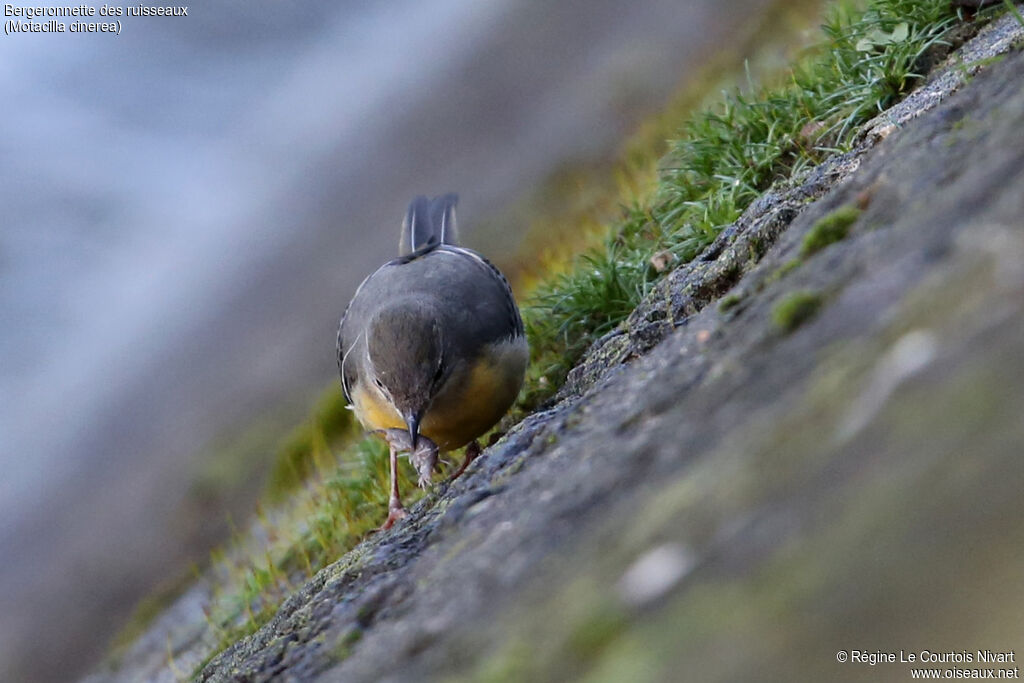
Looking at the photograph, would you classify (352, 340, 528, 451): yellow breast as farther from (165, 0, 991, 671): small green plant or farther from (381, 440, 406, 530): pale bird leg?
(165, 0, 991, 671): small green plant

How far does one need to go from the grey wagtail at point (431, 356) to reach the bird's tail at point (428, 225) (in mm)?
848

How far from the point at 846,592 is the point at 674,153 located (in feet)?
16.9

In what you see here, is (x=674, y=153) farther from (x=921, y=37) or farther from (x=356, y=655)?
(x=356, y=655)

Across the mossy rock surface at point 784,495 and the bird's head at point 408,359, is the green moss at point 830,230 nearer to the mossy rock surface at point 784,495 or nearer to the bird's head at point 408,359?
the mossy rock surface at point 784,495

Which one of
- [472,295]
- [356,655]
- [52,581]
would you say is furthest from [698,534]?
[52,581]

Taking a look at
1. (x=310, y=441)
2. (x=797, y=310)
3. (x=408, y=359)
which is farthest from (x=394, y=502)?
(x=310, y=441)

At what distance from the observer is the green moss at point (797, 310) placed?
2510 mm

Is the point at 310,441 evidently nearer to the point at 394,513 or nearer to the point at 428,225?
the point at 428,225

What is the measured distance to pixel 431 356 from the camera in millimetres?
4613

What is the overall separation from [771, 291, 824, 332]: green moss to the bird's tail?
377 centimetres

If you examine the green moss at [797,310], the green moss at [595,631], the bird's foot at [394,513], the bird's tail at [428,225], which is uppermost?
the bird's tail at [428,225]

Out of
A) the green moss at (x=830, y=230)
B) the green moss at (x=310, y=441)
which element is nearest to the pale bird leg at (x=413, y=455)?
the green moss at (x=830, y=230)

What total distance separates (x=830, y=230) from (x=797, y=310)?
497 millimetres

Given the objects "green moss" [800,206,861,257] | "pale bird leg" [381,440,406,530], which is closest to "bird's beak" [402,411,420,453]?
"pale bird leg" [381,440,406,530]
